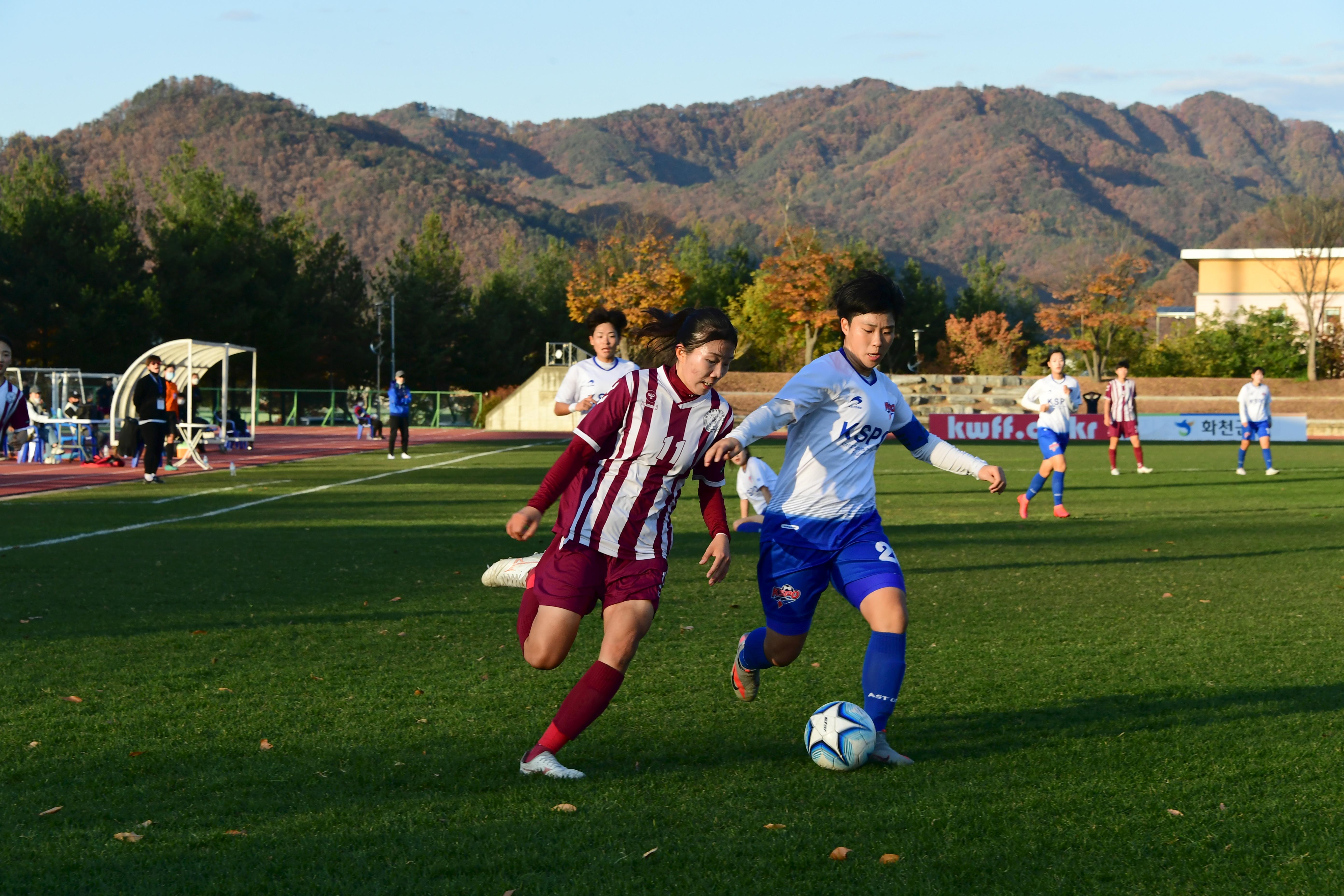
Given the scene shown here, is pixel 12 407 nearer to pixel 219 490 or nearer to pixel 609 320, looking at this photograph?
pixel 609 320

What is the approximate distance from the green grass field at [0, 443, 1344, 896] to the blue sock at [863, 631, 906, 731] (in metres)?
0.26

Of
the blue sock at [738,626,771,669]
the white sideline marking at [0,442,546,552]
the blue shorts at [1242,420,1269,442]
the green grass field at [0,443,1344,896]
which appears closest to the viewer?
the green grass field at [0,443,1344,896]

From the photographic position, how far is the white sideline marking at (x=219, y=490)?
1644 centimetres

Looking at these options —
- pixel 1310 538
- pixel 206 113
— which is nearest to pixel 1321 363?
pixel 1310 538

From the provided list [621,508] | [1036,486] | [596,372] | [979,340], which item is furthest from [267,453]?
[979,340]

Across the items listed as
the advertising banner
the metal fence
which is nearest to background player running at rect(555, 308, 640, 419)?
the advertising banner

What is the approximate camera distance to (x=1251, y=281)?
69.5 metres

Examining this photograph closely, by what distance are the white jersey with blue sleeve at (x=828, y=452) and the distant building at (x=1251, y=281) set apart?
66.8 m

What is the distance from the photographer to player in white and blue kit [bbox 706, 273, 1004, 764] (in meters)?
4.84

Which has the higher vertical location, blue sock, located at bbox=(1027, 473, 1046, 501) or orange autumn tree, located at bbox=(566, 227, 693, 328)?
orange autumn tree, located at bbox=(566, 227, 693, 328)

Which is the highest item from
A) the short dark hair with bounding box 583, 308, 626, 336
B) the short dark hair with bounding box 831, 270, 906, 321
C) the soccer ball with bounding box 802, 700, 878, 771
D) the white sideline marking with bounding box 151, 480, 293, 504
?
the short dark hair with bounding box 583, 308, 626, 336

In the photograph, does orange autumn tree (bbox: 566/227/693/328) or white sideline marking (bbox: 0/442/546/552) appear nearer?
white sideline marking (bbox: 0/442/546/552)

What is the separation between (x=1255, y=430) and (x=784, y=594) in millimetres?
20568

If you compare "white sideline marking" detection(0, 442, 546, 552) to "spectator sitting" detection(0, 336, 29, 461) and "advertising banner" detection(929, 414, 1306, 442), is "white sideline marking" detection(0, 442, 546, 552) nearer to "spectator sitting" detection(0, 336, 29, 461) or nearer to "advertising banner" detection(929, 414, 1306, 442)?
"spectator sitting" detection(0, 336, 29, 461)
